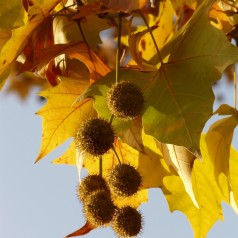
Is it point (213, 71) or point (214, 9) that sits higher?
point (214, 9)

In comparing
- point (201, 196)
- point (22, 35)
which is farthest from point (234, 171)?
point (22, 35)

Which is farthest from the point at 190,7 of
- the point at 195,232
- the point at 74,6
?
the point at 195,232

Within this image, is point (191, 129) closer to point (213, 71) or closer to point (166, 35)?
point (213, 71)

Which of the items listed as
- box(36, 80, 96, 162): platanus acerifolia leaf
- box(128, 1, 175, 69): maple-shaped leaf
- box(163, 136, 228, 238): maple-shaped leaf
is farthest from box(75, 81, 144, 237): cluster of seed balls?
box(128, 1, 175, 69): maple-shaped leaf

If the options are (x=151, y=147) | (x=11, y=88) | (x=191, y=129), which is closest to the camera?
(x=191, y=129)

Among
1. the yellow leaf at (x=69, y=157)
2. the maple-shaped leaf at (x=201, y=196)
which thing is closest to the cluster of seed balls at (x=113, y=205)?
the yellow leaf at (x=69, y=157)

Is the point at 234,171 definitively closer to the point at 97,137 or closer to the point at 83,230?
A: the point at 83,230

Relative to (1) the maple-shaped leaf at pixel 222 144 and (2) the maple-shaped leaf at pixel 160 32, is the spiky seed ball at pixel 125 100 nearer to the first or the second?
(1) the maple-shaped leaf at pixel 222 144
